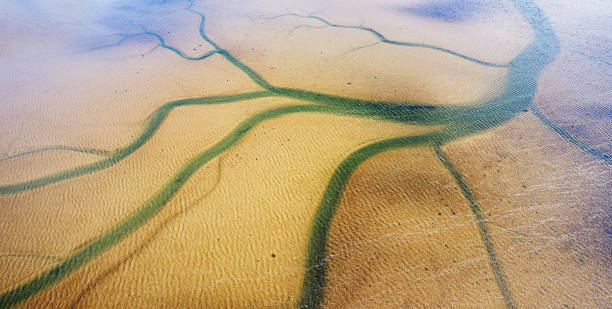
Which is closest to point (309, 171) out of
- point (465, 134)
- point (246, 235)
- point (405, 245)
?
point (246, 235)

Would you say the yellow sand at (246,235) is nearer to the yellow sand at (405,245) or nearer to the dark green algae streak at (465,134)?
the dark green algae streak at (465,134)

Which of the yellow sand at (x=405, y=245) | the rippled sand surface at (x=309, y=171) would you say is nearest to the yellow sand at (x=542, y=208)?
the rippled sand surface at (x=309, y=171)

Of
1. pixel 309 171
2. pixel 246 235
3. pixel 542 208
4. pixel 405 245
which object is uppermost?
pixel 542 208

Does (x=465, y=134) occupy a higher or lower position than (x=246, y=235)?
higher

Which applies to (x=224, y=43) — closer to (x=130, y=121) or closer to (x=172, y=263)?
(x=130, y=121)

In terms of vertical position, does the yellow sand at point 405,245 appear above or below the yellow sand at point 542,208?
below

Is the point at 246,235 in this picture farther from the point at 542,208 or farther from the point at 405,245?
the point at 542,208

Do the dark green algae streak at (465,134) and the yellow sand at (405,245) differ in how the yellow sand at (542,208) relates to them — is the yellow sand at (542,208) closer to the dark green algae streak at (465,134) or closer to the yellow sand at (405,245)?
the dark green algae streak at (465,134)

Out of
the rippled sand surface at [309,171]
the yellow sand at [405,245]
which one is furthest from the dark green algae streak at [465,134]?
the yellow sand at [405,245]

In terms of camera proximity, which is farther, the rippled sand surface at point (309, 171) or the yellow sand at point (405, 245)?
the rippled sand surface at point (309, 171)

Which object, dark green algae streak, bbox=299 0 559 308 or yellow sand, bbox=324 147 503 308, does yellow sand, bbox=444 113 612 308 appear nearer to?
dark green algae streak, bbox=299 0 559 308
